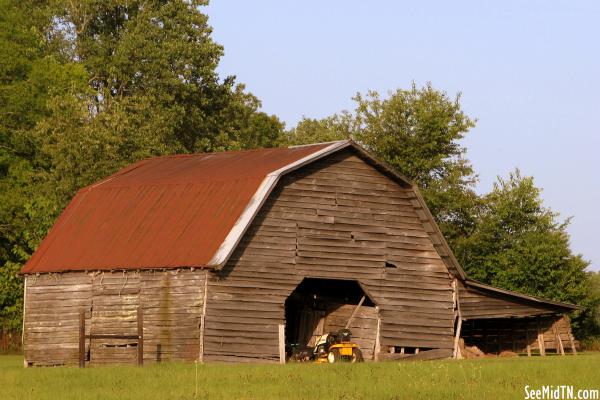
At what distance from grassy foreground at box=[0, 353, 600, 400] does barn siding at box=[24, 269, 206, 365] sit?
4754 millimetres

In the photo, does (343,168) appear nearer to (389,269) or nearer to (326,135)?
(389,269)

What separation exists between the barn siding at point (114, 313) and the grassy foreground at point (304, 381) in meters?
4.75

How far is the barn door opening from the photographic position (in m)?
43.0

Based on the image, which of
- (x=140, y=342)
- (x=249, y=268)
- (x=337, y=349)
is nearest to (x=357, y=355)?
(x=337, y=349)

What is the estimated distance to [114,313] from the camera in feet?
135

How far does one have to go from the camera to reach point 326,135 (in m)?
75.3

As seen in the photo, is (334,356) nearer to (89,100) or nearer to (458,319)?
(458,319)

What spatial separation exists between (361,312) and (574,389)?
18670mm

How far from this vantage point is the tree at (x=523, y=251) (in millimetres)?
58062

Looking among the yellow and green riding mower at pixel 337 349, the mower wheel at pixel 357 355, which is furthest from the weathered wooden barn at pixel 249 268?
the mower wheel at pixel 357 355

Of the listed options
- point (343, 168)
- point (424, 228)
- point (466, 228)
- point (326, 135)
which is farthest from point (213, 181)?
point (326, 135)

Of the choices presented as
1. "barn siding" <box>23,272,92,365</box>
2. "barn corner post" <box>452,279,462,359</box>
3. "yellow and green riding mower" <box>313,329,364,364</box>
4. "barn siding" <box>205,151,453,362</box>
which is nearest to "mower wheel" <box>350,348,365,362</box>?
"yellow and green riding mower" <box>313,329,364,364</box>

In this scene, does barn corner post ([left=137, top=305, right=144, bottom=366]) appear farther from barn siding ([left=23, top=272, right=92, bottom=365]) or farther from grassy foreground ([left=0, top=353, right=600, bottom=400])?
barn siding ([left=23, top=272, right=92, bottom=365])

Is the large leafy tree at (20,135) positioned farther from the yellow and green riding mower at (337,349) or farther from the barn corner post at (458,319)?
the barn corner post at (458,319)
